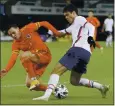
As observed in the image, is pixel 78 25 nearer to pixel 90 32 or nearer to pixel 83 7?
pixel 90 32

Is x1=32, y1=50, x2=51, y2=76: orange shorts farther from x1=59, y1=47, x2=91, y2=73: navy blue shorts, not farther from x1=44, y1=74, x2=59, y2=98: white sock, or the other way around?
x1=44, y1=74, x2=59, y2=98: white sock

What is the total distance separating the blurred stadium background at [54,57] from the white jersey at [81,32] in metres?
1.15

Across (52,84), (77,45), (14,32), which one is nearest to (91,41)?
(77,45)

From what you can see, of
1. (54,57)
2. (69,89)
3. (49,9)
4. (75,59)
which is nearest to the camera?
(75,59)

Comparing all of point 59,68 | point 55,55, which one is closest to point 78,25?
point 59,68

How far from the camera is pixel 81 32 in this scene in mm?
10680

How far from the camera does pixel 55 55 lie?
952 inches

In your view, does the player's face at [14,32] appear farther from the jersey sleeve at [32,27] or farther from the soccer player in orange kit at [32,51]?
the jersey sleeve at [32,27]

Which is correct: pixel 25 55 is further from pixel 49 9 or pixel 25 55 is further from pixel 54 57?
pixel 49 9

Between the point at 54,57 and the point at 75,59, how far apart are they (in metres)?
12.7

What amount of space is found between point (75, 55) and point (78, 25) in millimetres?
643

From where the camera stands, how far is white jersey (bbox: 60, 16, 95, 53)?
1065cm

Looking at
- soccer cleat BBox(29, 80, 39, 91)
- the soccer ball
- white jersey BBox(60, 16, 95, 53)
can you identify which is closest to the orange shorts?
soccer cleat BBox(29, 80, 39, 91)

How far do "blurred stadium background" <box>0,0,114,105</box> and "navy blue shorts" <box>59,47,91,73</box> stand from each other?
2.29ft
